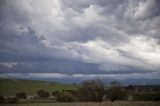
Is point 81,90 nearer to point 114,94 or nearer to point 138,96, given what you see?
point 114,94

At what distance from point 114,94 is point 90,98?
238 inches

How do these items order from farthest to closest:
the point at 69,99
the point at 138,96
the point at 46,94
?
the point at 46,94, the point at 138,96, the point at 69,99

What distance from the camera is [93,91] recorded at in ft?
249

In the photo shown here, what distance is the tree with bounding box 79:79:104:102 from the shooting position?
247 feet

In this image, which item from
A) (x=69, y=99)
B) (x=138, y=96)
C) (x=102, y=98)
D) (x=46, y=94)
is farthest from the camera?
(x=46, y=94)

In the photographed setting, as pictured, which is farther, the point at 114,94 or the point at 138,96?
the point at 138,96

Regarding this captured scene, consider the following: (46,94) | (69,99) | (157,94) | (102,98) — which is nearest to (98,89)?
(102,98)

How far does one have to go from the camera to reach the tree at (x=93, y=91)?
75250 millimetres

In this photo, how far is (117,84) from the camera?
7869cm

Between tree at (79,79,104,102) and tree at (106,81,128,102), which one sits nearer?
tree at (79,79,104,102)

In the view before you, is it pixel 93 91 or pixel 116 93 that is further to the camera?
pixel 116 93

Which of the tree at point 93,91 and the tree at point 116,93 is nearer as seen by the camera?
the tree at point 93,91

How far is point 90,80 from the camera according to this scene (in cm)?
7862

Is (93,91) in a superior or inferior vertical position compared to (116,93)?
superior
